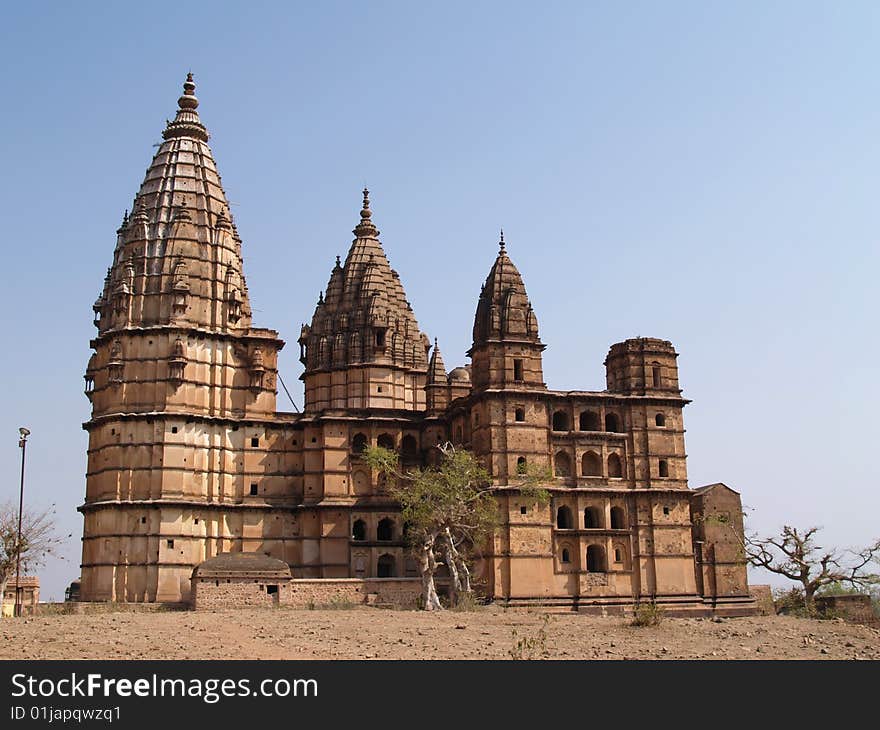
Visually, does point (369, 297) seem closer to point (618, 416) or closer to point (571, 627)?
point (618, 416)

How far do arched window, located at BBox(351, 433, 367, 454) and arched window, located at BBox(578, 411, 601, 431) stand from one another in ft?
38.5

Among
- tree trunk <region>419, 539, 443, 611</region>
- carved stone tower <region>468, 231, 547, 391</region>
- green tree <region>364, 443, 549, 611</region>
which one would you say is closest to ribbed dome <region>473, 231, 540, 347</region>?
carved stone tower <region>468, 231, 547, 391</region>

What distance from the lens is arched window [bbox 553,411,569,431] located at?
55419mm

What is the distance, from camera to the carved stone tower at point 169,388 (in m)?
55.0

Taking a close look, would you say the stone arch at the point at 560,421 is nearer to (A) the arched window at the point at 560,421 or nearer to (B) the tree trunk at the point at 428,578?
(A) the arched window at the point at 560,421

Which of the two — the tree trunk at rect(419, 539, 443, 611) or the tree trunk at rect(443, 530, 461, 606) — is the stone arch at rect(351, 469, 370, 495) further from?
the tree trunk at rect(419, 539, 443, 611)

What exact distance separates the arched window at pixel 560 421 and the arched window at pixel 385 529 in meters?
10.4

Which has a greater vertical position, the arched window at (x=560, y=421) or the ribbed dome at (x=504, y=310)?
the ribbed dome at (x=504, y=310)

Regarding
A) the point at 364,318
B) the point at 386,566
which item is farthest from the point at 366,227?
the point at 386,566

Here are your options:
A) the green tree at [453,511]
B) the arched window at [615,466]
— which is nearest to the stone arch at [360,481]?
the green tree at [453,511]

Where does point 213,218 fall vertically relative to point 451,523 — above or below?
above

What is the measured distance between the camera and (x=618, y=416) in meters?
55.9
